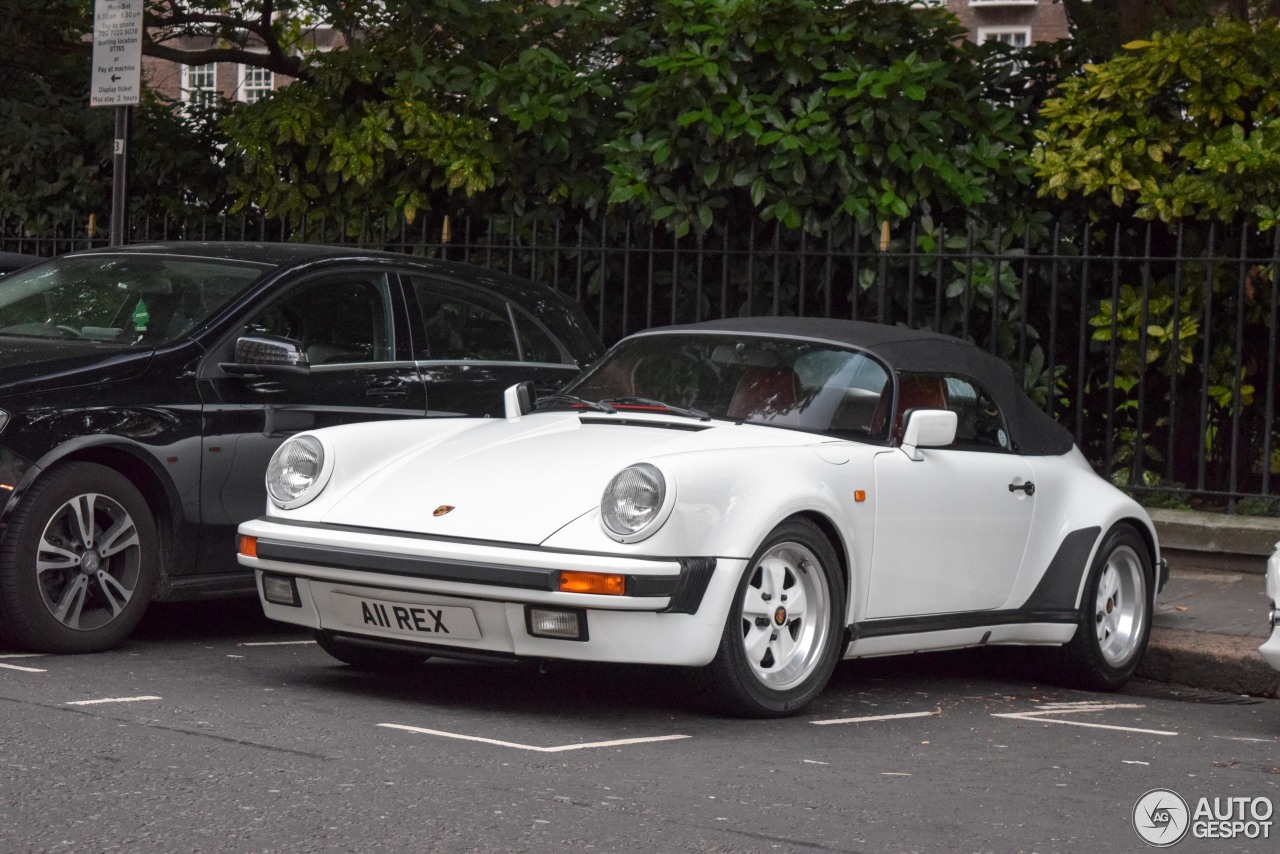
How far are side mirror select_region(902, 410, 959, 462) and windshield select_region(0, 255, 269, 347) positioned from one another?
2.84 m

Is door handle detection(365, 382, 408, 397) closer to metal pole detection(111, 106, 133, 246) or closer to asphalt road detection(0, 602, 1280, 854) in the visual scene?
asphalt road detection(0, 602, 1280, 854)

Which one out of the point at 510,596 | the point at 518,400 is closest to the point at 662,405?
the point at 518,400

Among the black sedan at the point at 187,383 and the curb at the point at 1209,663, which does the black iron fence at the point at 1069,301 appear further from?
the black sedan at the point at 187,383

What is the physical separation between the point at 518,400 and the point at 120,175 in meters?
4.38

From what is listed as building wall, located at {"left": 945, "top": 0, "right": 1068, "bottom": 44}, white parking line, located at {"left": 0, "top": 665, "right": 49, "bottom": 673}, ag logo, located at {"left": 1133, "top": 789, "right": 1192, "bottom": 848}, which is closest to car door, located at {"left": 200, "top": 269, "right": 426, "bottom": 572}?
white parking line, located at {"left": 0, "top": 665, "right": 49, "bottom": 673}

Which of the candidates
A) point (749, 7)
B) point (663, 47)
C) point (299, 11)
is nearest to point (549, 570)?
point (749, 7)

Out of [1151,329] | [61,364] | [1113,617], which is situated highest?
[1151,329]

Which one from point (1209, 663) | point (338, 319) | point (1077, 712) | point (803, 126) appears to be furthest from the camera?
point (803, 126)

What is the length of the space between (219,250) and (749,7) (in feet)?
13.2

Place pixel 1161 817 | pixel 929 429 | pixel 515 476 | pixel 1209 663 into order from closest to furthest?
pixel 1161 817 < pixel 515 476 < pixel 929 429 < pixel 1209 663

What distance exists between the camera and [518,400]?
7.26m

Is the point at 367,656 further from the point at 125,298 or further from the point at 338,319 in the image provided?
the point at 125,298

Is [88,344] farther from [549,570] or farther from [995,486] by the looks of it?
[995,486]

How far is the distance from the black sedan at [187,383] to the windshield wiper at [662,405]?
4.44ft
